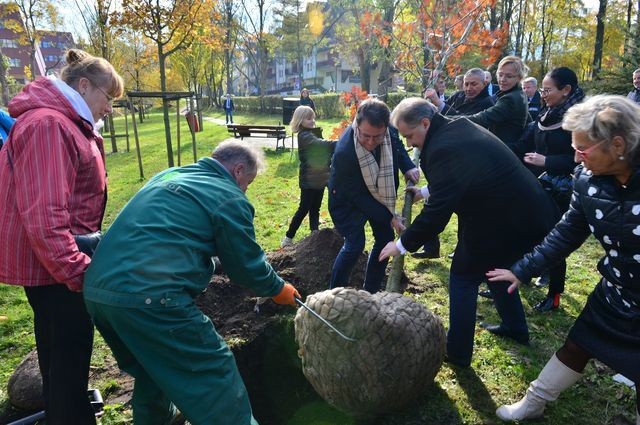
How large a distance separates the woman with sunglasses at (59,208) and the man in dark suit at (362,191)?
176 cm

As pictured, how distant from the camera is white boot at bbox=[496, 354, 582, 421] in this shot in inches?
95.7

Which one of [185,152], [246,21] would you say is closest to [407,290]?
[185,152]

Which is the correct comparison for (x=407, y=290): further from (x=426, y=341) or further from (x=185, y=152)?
(x=185, y=152)

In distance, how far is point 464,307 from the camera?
9.91ft

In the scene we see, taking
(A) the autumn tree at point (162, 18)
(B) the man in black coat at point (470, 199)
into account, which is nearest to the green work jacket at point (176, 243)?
(B) the man in black coat at point (470, 199)

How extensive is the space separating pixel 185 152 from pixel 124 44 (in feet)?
71.2

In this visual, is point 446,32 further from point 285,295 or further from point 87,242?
point 87,242

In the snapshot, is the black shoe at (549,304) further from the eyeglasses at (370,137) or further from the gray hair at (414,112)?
the gray hair at (414,112)

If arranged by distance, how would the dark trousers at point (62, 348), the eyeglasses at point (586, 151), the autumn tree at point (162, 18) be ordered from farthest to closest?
the autumn tree at point (162, 18) < the dark trousers at point (62, 348) < the eyeglasses at point (586, 151)

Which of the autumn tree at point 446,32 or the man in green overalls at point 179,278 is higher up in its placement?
the autumn tree at point 446,32

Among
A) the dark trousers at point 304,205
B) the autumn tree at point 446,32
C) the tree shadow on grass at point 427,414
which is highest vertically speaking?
the autumn tree at point 446,32

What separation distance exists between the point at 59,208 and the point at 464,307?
97.9 inches

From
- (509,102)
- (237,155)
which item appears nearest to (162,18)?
(509,102)

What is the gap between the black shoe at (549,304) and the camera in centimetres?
403
